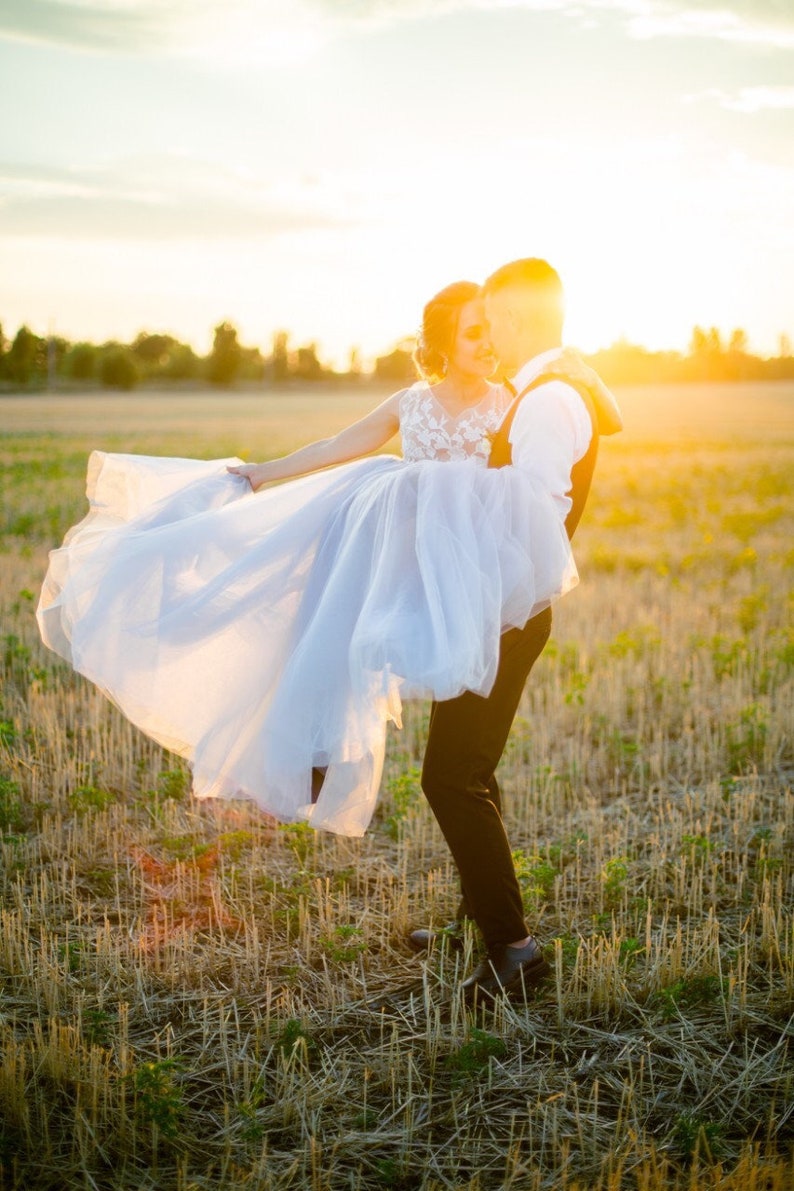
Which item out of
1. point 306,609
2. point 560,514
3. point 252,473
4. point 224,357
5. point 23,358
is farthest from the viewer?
point 224,357

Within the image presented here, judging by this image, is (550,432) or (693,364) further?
(693,364)

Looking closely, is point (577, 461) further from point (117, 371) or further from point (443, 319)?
point (117, 371)

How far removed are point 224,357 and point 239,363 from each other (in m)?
1.98

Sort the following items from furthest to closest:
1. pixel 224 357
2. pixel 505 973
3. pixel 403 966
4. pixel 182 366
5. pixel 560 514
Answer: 1. pixel 182 366
2. pixel 224 357
3. pixel 403 966
4. pixel 505 973
5. pixel 560 514

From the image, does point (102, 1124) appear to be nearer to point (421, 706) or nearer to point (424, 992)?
point (424, 992)

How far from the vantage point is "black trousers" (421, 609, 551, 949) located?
12.3 feet

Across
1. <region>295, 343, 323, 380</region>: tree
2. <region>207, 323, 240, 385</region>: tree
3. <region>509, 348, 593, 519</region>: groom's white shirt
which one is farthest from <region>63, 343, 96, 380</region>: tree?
<region>509, 348, 593, 519</region>: groom's white shirt

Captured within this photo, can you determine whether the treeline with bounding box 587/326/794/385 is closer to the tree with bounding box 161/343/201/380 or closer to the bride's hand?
the tree with bounding box 161/343/201/380

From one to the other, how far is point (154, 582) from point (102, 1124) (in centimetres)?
205

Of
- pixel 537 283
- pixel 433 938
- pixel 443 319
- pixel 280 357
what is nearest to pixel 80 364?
pixel 280 357

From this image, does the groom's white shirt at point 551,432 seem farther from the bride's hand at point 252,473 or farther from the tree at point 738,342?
the tree at point 738,342

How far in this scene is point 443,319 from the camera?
4.13m

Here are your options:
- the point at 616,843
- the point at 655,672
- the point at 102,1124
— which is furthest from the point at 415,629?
the point at 655,672

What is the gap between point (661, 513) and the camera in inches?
734
